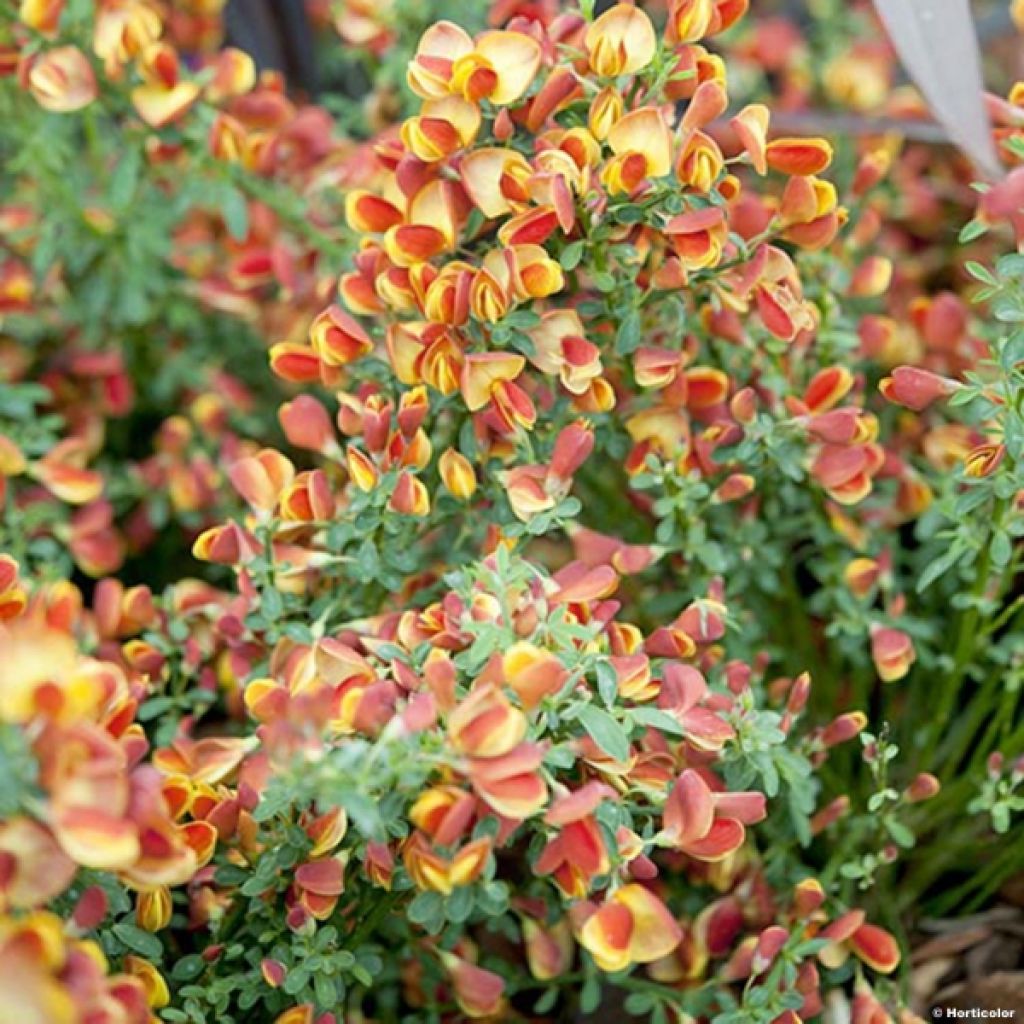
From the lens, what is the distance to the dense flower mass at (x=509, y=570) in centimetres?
65

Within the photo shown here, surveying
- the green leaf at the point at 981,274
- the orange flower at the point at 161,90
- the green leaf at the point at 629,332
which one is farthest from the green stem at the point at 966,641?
the orange flower at the point at 161,90

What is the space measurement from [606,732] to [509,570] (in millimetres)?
102

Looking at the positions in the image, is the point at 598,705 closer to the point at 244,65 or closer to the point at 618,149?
the point at 618,149

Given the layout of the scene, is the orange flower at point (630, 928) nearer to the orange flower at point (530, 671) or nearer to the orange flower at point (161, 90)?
the orange flower at point (530, 671)

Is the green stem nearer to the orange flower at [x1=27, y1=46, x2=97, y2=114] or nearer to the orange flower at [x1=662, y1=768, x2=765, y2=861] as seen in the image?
the orange flower at [x1=662, y1=768, x2=765, y2=861]

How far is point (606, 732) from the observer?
661 millimetres

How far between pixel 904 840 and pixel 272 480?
438 millimetres

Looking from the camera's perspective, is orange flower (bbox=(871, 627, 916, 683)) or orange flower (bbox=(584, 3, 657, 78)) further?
orange flower (bbox=(871, 627, 916, 683))

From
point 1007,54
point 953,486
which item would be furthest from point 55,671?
point 1007,54

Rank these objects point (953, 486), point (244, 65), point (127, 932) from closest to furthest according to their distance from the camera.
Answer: point (127, 932)
point (953, 486)
point (244, 65)

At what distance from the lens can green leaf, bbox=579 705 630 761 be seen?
0.66 metres

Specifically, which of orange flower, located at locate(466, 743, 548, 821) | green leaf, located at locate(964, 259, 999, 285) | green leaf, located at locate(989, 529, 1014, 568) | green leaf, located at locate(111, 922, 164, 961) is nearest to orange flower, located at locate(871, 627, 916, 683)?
green leaf, located at locate(989, 529, 1014, 568)

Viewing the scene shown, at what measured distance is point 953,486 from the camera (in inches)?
37.6

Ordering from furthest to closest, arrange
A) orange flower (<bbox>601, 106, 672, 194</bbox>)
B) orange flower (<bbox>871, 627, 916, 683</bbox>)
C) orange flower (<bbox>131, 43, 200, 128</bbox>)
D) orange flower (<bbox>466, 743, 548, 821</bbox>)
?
orange flower (<bbox>131, 43, 200, 128</bbox>)
orange flower (<bbox>871, 627, 916, 683</bbox>)
orange flower (<bbox>601, 106, 672, 194</bbox>)
orange flower (<bbox>466, 743, 548, 821</bbox>)
